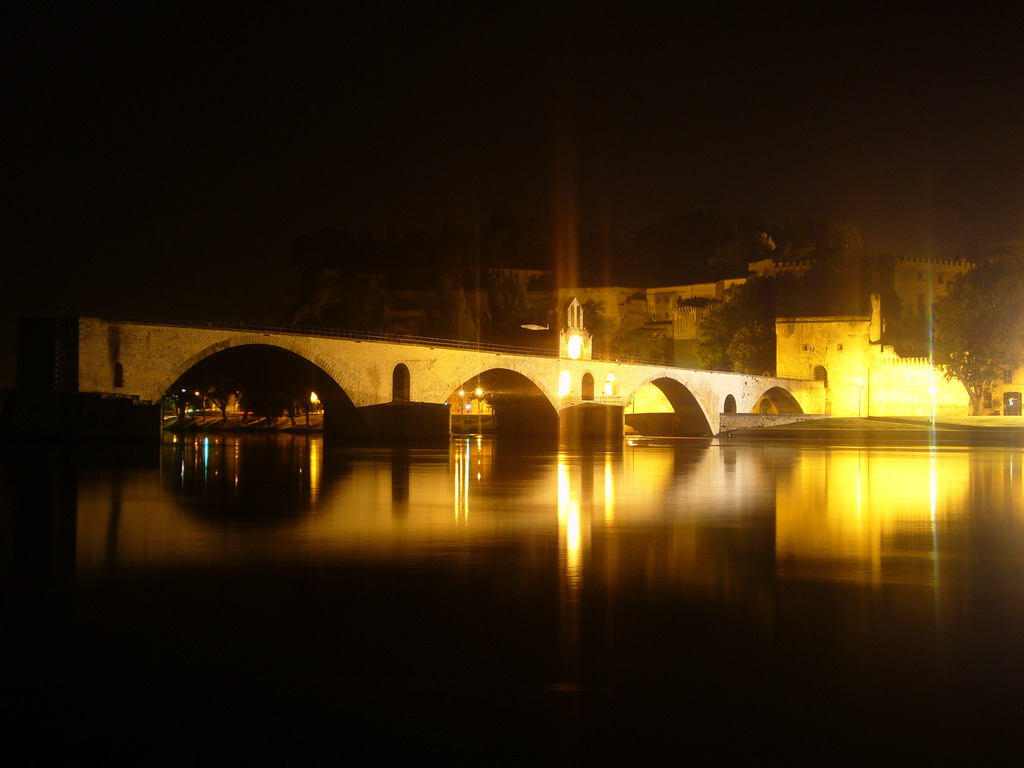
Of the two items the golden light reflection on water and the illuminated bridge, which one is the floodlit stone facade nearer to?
the illuminated bridge

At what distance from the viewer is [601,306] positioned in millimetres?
101688

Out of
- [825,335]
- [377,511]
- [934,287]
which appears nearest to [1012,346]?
[825,335]

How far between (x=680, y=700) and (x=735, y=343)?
284 ft

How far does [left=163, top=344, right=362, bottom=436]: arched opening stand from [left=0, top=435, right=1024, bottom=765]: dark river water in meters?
25.1

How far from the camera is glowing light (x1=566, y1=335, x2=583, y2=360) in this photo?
7294cm

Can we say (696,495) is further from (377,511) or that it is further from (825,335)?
(825,335)

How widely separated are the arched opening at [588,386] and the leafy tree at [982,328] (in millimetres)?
26134

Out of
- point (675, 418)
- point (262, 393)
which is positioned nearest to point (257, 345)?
point (262, 393)

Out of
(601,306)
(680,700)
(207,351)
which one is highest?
(601,306)

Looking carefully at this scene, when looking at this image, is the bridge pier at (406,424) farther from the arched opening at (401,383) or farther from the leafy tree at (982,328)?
the leafy tree at (982,328)

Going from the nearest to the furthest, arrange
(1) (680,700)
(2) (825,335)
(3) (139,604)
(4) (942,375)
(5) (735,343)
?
1. (1) (680,700)
2. (3) (139,604)
3. (4) (942,375)
4. (2) (825,335)
5. (5) (735,343)

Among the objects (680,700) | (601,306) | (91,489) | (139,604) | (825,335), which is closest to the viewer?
(680,700)

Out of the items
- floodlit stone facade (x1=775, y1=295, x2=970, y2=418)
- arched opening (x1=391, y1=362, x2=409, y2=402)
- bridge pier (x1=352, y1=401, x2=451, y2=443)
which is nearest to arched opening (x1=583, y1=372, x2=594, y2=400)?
arched opening (x1=391, y1=362, x2=409, y2=402)

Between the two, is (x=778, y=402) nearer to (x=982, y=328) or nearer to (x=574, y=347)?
(x=982, y=328)
